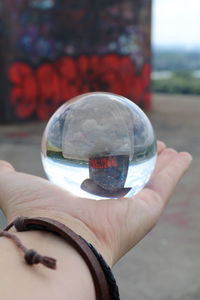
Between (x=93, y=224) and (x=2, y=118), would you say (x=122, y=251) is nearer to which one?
(x=93, y=224)

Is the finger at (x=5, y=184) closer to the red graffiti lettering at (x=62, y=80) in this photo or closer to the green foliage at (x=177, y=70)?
the red graffiti lettering at (x=62, y=80)

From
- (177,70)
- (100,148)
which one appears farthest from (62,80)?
(177,70)

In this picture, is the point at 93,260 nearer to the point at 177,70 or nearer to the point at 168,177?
the point at 168,177

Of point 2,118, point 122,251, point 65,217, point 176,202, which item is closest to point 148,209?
point 122,251

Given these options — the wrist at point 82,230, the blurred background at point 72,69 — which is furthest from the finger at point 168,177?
the blurred background at point 72,69

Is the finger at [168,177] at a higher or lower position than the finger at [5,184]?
lower

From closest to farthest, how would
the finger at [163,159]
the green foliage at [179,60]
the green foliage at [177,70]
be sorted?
the finger at [163,159] < the green foliage at [177,70] < the green foliage at [179,60]
